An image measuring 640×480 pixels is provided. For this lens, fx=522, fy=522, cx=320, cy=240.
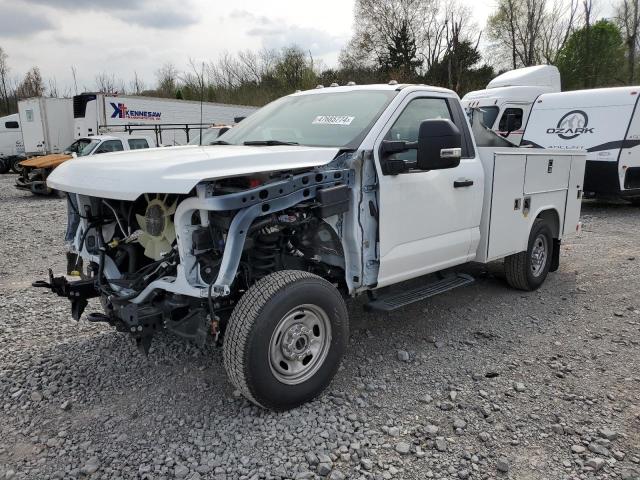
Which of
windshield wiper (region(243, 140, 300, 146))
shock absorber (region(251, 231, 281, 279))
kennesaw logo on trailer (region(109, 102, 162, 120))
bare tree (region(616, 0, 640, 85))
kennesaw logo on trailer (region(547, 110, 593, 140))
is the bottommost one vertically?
shock absorber (region(251, 231, 281, 279))

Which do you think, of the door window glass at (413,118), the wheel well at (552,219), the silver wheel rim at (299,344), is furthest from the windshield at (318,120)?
the wheel well at (552,219)

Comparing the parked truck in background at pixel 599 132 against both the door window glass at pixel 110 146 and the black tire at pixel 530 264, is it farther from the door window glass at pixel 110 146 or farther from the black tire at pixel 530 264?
the door window glass at pixel 110 146

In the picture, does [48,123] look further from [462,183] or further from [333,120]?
[462,183]

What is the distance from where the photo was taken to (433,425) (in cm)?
326

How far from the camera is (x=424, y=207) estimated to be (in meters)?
4.20

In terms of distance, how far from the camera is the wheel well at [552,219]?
19.7ft

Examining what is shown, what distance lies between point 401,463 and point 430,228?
2.00m

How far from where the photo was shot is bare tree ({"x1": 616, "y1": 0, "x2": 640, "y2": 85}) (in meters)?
36.3

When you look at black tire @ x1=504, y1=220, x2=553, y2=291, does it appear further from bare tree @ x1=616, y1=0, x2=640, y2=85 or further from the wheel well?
bare tree @ x1=616, y1=0, x2=640, y2=85

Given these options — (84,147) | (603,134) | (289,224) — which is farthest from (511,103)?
(289,224)

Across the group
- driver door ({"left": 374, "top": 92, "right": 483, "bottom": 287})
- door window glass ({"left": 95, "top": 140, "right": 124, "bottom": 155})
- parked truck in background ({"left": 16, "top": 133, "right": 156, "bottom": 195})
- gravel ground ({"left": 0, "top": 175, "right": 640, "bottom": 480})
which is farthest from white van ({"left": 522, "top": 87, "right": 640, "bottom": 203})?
door window glass ({"left": 95, "top": 140, "right": 124, "bottom": 155})

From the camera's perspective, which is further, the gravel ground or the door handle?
the door handle

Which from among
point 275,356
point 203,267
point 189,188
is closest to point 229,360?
point 275,356

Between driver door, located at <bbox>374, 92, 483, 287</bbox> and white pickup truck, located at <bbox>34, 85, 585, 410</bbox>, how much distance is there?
0.6 inches
